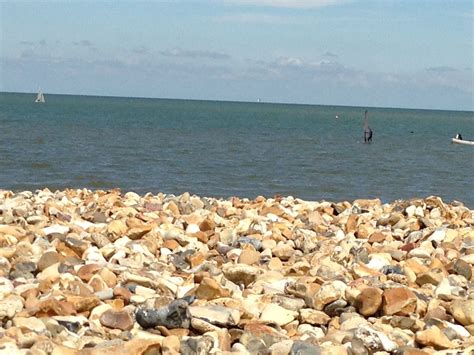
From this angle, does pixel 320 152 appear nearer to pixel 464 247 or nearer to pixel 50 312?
pixel 464 247

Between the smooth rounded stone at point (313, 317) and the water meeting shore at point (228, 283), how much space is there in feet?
0.05

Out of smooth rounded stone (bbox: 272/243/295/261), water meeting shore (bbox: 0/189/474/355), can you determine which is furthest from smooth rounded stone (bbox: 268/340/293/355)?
smooth rounded stone (bbox: 272/243/295/261)

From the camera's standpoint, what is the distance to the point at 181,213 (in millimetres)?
10219

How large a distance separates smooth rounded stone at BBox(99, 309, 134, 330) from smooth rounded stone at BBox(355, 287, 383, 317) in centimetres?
159

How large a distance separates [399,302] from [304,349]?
1229mm

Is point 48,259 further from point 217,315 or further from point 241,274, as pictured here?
point 217,315

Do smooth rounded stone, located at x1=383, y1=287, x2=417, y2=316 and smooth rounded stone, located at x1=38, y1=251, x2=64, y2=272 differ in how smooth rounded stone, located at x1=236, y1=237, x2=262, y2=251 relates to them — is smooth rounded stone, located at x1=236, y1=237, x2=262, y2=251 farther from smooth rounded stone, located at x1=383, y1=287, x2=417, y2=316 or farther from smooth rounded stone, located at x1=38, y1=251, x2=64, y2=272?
smooth rounded stone, located at x1=383, y1=287, x2=417, y2=316

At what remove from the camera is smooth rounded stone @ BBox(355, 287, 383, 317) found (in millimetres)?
5805

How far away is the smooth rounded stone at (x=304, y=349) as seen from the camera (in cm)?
480

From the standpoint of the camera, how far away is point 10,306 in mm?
5379

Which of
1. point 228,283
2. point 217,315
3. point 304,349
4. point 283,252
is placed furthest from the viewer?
point 283,252

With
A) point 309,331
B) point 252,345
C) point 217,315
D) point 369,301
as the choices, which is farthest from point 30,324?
point 369,301

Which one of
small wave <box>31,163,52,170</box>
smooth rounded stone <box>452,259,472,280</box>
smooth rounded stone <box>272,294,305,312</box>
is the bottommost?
small wave <box>31,163,52,170</box>

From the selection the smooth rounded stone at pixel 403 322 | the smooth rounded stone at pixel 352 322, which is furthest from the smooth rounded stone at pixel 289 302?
the smooth rounded stone at pixel 403 322
